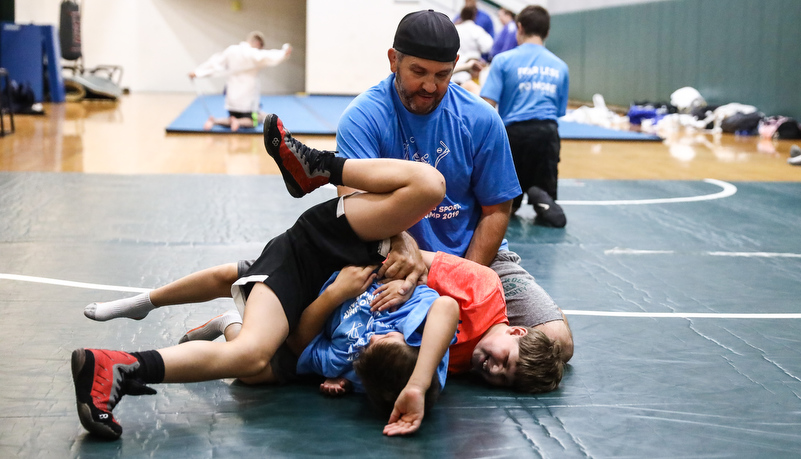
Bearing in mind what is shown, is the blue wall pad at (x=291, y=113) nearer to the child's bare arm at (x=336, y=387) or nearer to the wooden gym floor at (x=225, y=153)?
the wooden gym floor at (x=225, y=153)

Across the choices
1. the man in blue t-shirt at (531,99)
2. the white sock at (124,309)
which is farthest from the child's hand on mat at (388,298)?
the man in blue t-shirt at (531,99)

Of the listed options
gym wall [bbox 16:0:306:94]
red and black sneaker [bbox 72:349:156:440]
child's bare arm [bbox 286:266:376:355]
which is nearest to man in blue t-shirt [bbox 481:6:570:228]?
child's bare arm [bbox 286:266:376:355]

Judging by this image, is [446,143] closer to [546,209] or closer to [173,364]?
[173,364]

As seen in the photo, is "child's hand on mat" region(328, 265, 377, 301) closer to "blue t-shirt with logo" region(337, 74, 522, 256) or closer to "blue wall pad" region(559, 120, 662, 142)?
"blue t-shirt with logo" region(337, 74, 522, 256)

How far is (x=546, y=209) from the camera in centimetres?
477

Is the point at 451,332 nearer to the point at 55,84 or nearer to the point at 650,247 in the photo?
the point at 650,247

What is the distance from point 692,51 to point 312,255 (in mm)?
11146

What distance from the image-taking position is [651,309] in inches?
126

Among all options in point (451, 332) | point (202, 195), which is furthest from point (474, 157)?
point (202, 195)

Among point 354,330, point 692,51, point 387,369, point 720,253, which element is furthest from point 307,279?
point 692,51

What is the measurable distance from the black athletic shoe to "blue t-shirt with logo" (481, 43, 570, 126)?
1.80 feet

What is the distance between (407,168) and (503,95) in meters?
3.11

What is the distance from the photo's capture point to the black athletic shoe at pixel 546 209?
15.5ft

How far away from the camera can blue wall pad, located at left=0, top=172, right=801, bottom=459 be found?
2.05 metres
